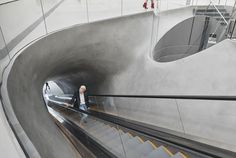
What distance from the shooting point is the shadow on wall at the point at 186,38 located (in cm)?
692

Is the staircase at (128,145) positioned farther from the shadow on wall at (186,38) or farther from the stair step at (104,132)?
the shadow on wall at (186,38)

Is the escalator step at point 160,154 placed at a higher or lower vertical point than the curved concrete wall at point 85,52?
lower

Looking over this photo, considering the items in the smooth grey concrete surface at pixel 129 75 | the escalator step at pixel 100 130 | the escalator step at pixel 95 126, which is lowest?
the escalator step at pixel 95 126

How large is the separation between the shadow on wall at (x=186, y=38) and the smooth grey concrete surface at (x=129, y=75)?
408mm

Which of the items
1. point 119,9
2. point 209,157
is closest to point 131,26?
point 119,9

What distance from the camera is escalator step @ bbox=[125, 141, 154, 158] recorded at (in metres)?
2.81

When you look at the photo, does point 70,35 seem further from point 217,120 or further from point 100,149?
point 217,120

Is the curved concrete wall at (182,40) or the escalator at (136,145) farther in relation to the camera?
the curved concrete wall at (182,40)

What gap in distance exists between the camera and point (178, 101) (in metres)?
3.94

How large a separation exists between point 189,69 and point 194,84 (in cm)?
40

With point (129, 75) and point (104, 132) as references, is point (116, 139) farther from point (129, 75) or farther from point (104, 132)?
point (129, 75)

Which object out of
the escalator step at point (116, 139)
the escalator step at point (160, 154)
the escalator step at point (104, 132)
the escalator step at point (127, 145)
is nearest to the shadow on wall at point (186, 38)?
the escalator step at point (104, 132)

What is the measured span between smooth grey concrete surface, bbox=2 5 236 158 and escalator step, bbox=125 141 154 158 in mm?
1024

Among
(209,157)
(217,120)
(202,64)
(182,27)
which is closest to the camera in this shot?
(209,157)
